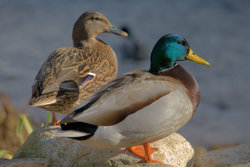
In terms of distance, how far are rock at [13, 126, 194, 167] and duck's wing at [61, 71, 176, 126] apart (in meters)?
0.68

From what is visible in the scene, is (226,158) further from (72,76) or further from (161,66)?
(72,76)

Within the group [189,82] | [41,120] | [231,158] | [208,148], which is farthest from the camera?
[41,120]

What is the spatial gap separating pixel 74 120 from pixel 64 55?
140cm

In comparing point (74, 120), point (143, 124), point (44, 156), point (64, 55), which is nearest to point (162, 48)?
point (143, 124)

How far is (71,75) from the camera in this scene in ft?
12.7

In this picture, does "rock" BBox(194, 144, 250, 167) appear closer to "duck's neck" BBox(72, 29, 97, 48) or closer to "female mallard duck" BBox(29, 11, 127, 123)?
"female mallard duck" BBox(29, 11, 127, 123)

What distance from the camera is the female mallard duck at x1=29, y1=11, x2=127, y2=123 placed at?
149 inches

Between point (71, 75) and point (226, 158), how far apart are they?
5.66ft

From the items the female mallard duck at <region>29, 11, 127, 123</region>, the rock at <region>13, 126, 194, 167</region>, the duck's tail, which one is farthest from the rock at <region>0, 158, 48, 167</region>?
the duck's tail

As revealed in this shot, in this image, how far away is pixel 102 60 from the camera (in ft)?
13.9

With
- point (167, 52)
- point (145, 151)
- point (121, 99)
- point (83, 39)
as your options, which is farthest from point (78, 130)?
point (83, 39)

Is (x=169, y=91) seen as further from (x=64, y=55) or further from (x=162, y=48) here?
(x=64, y=55)

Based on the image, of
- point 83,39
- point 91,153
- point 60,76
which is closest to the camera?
point 91,153

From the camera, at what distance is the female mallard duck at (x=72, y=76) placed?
3775 mm
